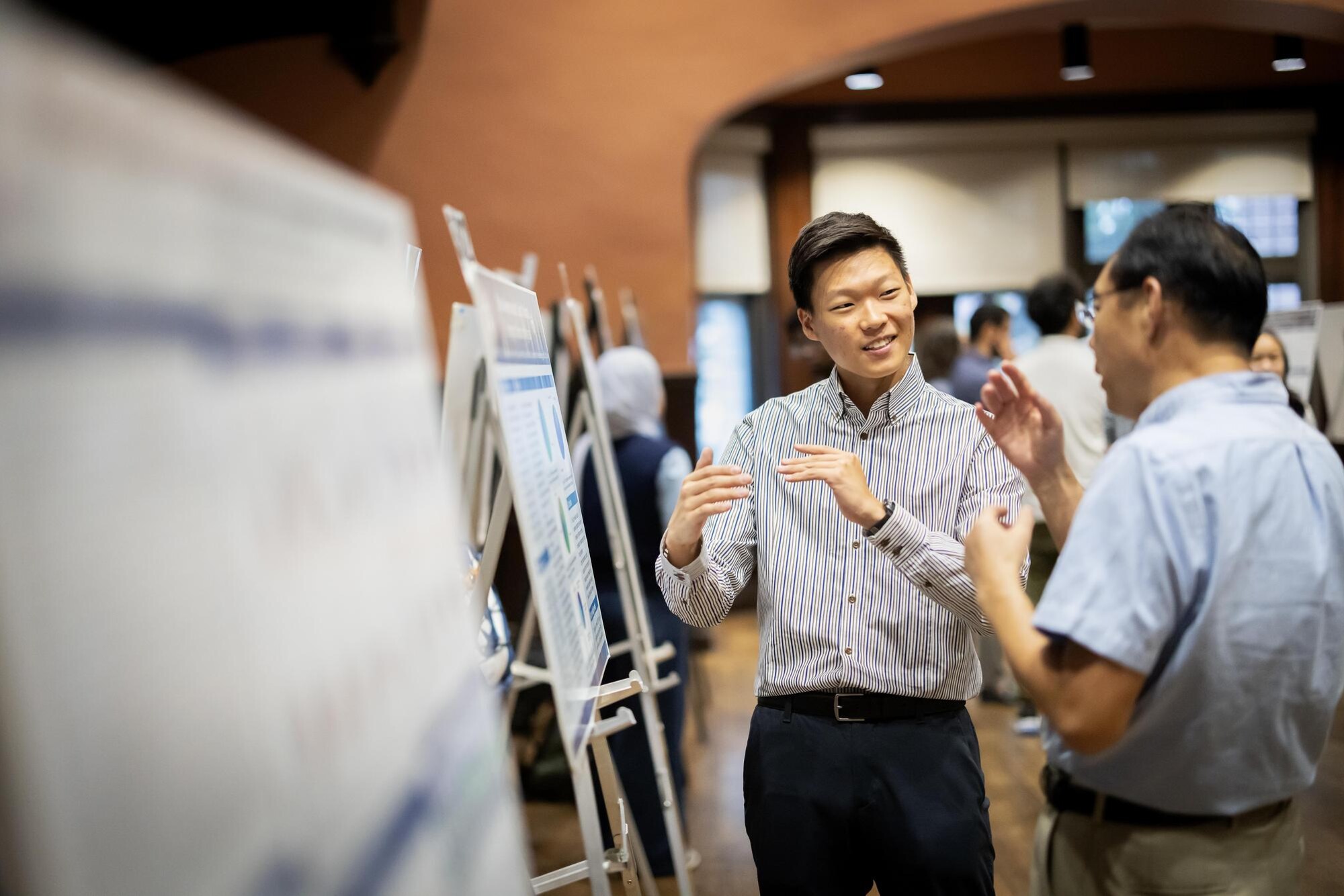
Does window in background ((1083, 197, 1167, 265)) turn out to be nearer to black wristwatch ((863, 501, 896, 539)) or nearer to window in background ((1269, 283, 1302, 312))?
window in background ((1269, 283, 1302, 312))

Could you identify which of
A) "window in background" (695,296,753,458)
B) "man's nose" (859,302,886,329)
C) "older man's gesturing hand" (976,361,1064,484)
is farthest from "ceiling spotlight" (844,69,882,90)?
"older man's gesturing hand" (976,361,1064,484)

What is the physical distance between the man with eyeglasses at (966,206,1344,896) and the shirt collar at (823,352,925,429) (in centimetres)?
39

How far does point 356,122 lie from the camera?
17.0 ft

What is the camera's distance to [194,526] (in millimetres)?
573

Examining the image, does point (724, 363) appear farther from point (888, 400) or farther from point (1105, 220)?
point (888, 400)

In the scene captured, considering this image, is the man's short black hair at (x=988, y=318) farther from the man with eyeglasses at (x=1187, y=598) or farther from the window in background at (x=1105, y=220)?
the window in background at (x=1105, y=220)

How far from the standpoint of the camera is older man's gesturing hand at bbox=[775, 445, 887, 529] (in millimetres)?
1537

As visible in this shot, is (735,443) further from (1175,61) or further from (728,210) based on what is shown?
(1175,61)

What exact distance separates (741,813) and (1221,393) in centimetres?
285

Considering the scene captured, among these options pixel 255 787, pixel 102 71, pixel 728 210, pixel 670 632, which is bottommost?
pixel 670 632

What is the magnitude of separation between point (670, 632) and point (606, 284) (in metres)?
2.43

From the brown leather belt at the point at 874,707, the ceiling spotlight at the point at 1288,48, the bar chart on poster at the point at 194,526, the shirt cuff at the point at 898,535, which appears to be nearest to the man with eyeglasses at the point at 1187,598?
the shirt cuff at the point at 898,535

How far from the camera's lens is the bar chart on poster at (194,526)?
0.48m

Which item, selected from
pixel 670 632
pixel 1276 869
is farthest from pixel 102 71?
pixel 670 632
